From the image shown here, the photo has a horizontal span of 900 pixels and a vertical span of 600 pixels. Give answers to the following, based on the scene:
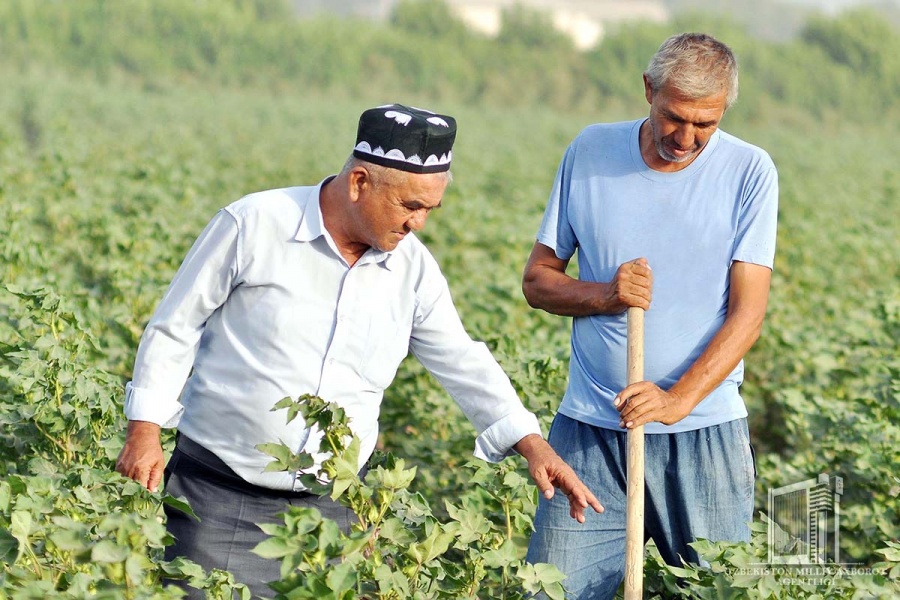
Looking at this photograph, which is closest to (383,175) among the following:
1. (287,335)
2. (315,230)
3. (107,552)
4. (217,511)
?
(315,230)

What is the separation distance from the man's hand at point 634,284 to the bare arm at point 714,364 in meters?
0.20

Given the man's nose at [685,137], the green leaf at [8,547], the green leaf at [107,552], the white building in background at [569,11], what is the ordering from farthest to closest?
1. the white building in background at [569,11]
2. the man's nose at [685,137]
3. the green leaf at [8,547]
4. the green leaf at [107,552]

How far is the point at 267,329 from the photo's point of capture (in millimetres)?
2902

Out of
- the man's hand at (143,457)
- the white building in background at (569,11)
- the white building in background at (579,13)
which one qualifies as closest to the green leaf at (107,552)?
the man's hand at (143,457)

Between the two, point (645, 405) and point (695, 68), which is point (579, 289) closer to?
point (645, 405)

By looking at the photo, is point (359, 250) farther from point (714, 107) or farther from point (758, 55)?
point (758, 55)

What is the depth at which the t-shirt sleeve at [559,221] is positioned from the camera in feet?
10.9

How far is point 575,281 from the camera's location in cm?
322

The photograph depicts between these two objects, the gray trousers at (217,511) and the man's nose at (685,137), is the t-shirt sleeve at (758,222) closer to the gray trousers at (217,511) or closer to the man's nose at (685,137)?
the man's nose at (685,137)

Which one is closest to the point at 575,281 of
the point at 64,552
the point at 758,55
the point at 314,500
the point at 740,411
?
the point at 740,411

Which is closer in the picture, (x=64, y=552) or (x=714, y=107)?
(x=64, y=552)

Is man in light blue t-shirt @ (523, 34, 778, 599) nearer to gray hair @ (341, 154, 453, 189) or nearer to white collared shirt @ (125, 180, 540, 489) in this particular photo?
white collared shirt @ (125, 180, 540, 489)

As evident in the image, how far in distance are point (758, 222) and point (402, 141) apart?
0.93 m

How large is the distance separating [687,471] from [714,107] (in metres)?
0.91
